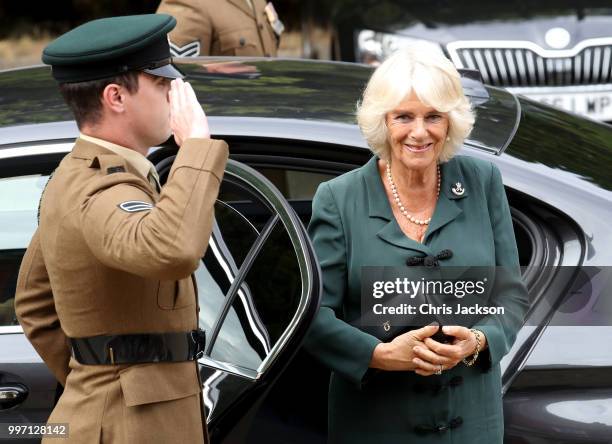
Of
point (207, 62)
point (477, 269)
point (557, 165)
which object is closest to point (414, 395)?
point (477, 269)

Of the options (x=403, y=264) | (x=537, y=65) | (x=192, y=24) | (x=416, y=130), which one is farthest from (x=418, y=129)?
(x=537, y=65)

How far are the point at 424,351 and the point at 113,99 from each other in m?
0.80

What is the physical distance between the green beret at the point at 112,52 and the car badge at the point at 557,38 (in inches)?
153

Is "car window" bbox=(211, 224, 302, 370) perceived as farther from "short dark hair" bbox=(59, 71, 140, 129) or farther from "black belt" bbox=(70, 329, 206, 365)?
"short dark hair" bbox=(59, 71, 140, 129)

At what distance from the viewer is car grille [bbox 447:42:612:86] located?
5797mm

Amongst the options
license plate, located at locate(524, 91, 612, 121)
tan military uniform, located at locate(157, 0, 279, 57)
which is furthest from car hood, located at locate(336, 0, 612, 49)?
tan military uniform, located at locate(157, 0, 279, 57)

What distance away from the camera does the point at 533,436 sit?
9.13 feet

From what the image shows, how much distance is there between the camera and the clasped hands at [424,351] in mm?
2463

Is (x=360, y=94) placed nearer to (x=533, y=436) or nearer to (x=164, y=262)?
(x=533, y=436)

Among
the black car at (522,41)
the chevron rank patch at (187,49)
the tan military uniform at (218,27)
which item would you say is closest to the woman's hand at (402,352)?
the chevron rank patch at (187,49)

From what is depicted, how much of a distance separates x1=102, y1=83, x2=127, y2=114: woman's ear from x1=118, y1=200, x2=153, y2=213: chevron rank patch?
0.65 ft

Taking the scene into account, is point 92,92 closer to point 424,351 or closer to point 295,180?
point 424,351

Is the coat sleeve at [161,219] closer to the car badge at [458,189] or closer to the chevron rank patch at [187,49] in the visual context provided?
the car badge at [458,189]

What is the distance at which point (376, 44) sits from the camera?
610 centimetres
